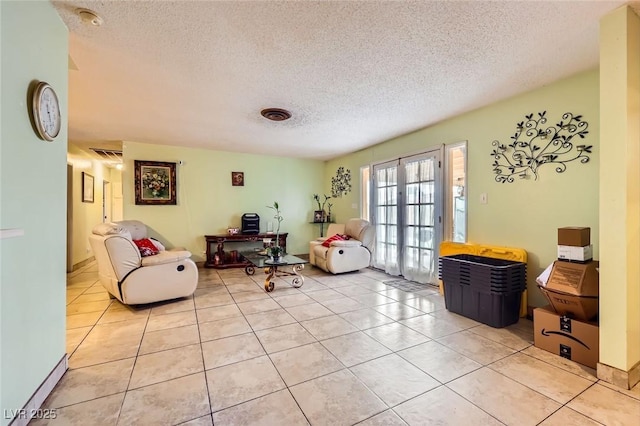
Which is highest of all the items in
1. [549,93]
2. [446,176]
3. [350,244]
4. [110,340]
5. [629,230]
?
[549,93]

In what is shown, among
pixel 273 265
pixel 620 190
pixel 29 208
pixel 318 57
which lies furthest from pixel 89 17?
pixel 620 190

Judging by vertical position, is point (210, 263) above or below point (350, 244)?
below

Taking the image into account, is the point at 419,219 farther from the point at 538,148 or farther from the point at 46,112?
the point at 46,112

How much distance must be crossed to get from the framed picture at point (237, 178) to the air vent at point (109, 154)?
231 cm

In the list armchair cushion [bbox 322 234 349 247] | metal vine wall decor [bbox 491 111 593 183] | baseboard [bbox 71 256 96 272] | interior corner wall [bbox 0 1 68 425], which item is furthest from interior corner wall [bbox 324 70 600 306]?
baseboard [bbox 71 256 96 272]

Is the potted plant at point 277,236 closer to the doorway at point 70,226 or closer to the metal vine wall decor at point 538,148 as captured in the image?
the metal vine wall decor at point 538,148

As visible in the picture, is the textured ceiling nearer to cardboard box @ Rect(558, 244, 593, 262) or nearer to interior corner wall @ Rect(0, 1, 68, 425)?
interior corner wall @ Rect(0, 1, 68, 425)

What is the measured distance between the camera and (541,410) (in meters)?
1.46

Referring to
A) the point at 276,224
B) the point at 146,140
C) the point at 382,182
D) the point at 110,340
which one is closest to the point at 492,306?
the point at 382,182

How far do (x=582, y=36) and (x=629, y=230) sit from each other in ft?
4.45

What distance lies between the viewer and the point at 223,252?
17.5ft

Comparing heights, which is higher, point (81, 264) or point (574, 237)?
point (574, 237)

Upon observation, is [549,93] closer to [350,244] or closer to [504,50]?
[504,50]

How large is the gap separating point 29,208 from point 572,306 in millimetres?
3474
